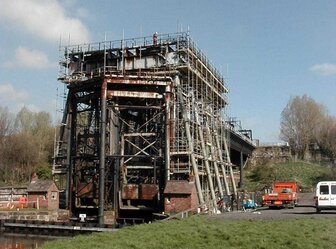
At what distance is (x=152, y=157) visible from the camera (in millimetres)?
38312

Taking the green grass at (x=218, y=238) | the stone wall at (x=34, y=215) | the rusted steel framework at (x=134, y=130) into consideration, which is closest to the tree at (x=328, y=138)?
the rusted steel framework at (x=134, y=130)

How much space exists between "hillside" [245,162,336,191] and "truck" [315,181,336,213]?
39818mm

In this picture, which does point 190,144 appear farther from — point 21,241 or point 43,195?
point 21,241

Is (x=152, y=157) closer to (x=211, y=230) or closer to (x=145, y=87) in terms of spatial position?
(x=145, y=87)

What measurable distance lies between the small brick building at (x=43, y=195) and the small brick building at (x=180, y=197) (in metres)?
10.9

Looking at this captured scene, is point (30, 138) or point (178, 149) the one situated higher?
point (30, 138)

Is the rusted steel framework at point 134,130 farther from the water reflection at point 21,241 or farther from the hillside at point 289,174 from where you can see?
the hillside at point 289,174

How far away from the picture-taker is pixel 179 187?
33.8 meters

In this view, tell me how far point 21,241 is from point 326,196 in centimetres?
2018

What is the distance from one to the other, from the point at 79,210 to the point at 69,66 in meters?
15.7

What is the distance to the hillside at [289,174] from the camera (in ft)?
243

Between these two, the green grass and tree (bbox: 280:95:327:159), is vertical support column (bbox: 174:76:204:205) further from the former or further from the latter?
tree (bbox: 280:95:327:159)

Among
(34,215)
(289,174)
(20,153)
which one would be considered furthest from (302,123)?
(34,215)

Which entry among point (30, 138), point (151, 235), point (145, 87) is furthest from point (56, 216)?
point (30, 138)
